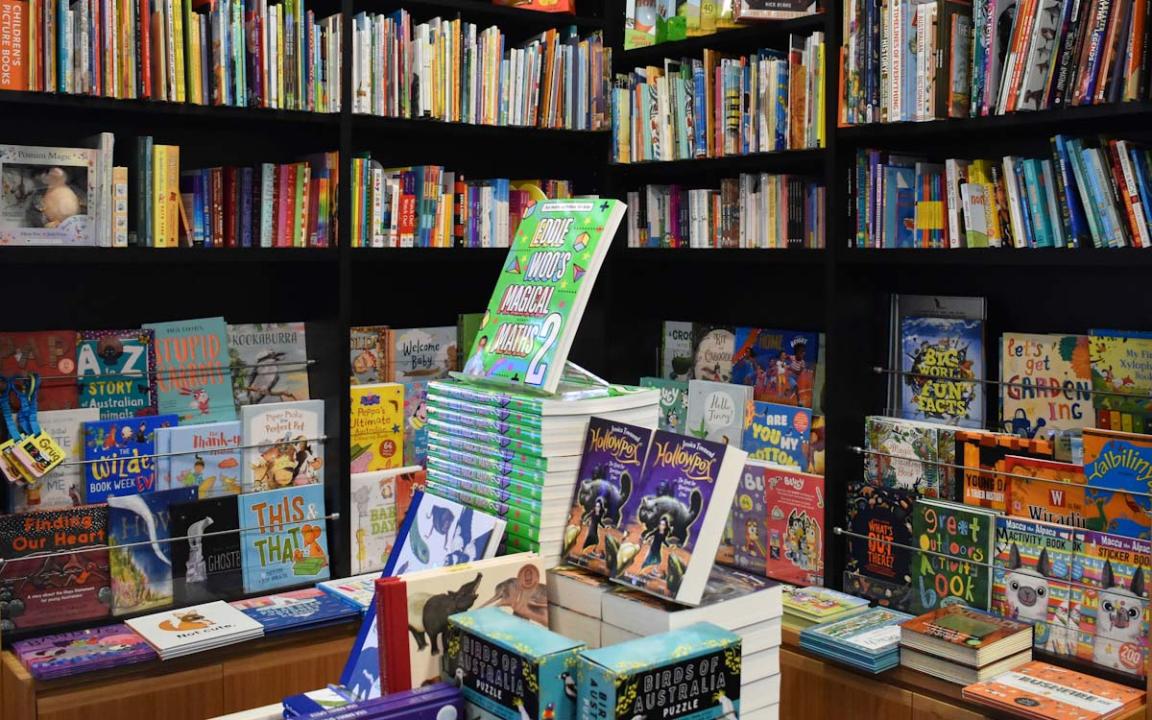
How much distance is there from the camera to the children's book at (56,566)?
300 centimetres

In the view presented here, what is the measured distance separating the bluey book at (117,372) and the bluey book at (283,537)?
40 centimetres

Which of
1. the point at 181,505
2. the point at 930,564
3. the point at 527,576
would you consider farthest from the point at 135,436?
the point at 930,564

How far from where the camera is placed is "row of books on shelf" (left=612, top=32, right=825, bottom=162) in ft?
10.9

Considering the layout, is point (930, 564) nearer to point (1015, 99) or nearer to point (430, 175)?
point (1015, 99)

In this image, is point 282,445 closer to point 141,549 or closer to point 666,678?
point 141,549

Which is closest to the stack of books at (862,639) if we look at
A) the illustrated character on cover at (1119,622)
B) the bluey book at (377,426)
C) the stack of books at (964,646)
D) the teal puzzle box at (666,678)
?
the stack of books at (964,646)

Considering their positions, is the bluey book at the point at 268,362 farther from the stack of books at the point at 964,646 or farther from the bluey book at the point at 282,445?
the stack of books at the point at 964,646

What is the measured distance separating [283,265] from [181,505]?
2.73 feet

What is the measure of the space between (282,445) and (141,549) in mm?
483

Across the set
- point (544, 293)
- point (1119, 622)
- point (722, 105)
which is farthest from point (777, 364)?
point (544, 293)

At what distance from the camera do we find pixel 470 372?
2490 mm

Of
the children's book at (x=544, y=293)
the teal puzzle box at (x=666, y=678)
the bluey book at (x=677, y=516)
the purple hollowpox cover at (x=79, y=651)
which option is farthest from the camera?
the purple hollowpox cover at (x=79, y=651)

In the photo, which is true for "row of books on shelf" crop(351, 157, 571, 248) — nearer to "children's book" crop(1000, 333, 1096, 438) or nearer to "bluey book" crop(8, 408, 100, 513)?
"bluey book" crop(8, 408, 100, 513)

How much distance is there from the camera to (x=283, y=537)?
3412 millimetres
